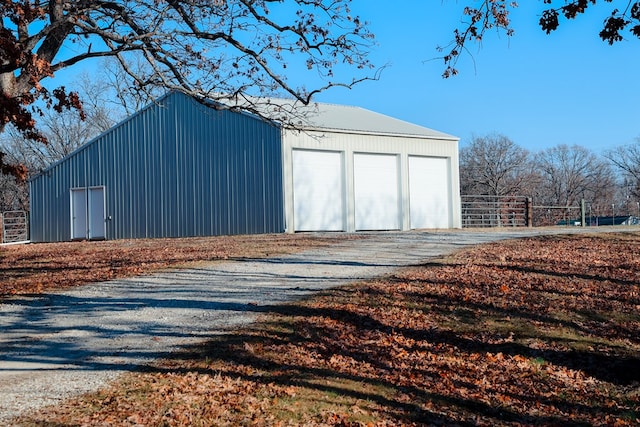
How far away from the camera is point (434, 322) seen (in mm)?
9391

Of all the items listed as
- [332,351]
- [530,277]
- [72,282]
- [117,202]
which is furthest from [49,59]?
[117,202]

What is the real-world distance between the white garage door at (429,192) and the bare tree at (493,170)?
26.3 metres

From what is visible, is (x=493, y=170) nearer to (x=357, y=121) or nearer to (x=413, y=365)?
(x=357, y=121)

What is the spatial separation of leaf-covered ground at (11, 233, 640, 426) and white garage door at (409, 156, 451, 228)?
49.8 feet

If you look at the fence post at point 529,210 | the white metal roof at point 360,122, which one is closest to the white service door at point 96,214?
the white metal roof at point 360,122

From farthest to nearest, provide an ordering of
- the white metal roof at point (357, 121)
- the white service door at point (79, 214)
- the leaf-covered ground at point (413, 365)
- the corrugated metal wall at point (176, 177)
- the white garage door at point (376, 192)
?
1. the white service door at point (79, 214)
2. the white garage door at point (376, 192)
3. the white metal roof at point (357, 121)
4. the corrugated metal wall at point (176, 177)
5. the leaf-covered ground at point (413, 365)

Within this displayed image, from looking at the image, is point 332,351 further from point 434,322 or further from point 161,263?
point 161,263

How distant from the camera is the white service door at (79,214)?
94.3 ft

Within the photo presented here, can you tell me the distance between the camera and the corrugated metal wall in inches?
947

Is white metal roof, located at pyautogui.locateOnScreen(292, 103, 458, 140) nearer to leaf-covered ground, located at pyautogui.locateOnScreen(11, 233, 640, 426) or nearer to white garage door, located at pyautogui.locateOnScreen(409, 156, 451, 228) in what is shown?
white garage door, located at pyautogui.locateOnScreen(409, 156, 451, 228)

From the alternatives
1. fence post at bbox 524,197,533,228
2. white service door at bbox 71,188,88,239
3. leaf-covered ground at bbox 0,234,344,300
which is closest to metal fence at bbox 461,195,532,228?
fence post at bbox 524,197,533,228

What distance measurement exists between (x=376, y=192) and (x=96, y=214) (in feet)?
37.1

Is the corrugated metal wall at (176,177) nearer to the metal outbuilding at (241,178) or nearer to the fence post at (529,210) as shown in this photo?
the metal outbuilding at (241,178)

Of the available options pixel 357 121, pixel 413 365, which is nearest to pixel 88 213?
pixel 357 121
